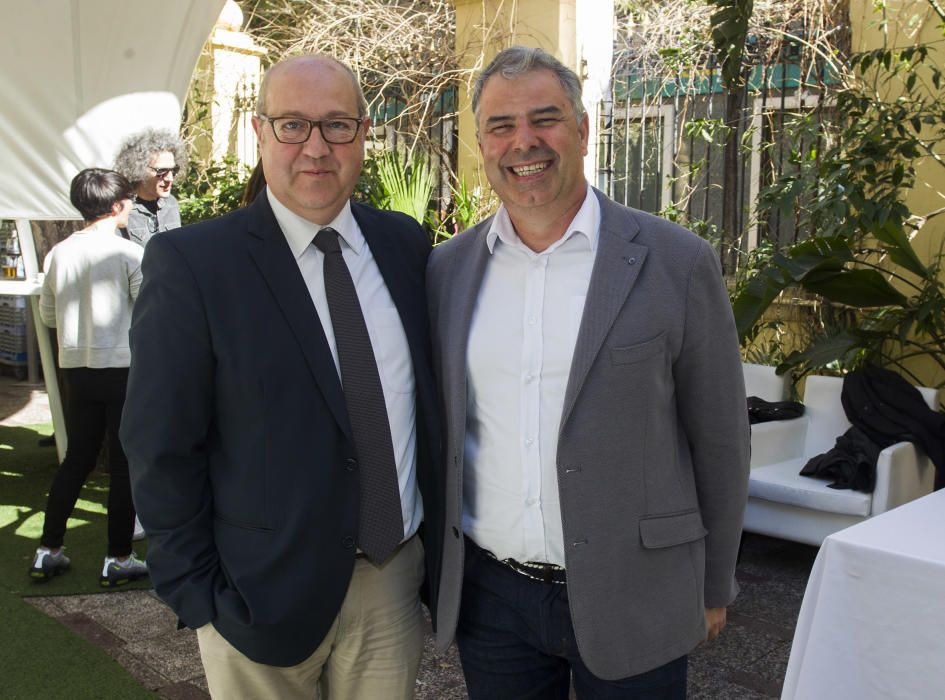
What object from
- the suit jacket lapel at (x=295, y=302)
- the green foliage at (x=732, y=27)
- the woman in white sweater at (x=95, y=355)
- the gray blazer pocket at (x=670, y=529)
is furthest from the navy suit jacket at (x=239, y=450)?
the green foliage at (x=732, y=27)

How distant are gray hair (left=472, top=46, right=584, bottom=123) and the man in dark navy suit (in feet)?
1.03

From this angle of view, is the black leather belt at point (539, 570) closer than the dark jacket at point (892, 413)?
Yes

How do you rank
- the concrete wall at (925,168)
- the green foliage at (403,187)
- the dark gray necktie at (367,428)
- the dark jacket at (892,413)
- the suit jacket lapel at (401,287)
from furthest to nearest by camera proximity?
the green foliage at (403,187), the concrete wall at (925,168), the dark jacket at (892,413), the suit jacket lapel at (401,287), the dark gray necktie at (367,428)

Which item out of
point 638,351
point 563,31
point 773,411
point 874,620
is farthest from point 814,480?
point 563,31

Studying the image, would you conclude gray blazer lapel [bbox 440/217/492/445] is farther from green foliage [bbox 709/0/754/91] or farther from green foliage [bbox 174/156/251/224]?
green foliage [bbox 174/156/251/224]

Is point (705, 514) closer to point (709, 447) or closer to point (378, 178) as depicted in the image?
point (709, 447)

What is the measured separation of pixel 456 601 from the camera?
208 centimetres

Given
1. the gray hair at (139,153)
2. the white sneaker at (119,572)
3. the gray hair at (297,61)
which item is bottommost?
the white sneaker at (119,572)

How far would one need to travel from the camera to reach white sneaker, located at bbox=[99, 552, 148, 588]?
4578mm

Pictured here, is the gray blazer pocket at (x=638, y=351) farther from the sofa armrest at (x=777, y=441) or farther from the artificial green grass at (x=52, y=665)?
the sofa armrest at (x=777, y=441)

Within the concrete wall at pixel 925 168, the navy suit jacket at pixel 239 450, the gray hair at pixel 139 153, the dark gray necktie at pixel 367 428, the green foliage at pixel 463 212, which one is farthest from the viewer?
the green foliage at pixel 463 212

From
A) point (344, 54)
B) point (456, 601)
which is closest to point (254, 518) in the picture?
point (456, 601)

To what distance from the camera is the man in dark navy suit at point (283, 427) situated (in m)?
1.89

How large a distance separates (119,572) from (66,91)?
2.79 m
